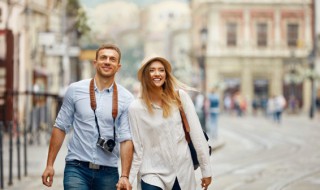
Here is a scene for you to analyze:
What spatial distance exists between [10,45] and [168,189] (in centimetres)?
1887

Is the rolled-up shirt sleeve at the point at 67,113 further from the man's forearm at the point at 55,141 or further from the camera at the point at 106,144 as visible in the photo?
the camera at the point at 106,144

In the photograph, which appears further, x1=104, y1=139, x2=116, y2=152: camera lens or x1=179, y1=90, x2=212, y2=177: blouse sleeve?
x1=179, y1=90, x2=212, y2=177: blouse sleeve

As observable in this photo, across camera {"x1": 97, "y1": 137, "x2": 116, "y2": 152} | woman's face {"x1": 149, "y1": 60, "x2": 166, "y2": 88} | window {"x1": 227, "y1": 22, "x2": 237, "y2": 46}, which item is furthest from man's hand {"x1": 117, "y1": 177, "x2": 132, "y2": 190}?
window {"x1": 227, "y1": 22, "x2": 237, "y2": 46}

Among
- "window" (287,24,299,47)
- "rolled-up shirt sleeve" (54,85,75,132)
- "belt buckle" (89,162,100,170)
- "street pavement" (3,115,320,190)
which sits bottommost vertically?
"street pavement" (3,115,320,190)

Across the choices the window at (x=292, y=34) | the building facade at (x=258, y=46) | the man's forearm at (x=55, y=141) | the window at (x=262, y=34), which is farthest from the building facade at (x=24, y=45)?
the window at (x=292, y=34)

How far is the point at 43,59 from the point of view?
4062 centimetres

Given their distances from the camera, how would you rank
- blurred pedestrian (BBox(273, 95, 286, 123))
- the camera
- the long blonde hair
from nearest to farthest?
the camera, the long blonde hair, blurred pedestrian (BBox(273, 95, 286, 123))

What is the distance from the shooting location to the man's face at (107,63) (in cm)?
609

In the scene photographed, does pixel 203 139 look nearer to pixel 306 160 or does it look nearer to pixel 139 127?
pixel 139 127

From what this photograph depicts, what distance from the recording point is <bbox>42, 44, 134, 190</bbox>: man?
→ 600 cm

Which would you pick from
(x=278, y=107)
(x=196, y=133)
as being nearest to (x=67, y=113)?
(x=196, y=133)

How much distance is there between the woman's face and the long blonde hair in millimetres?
26

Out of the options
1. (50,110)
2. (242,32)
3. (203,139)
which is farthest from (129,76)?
(203,139)

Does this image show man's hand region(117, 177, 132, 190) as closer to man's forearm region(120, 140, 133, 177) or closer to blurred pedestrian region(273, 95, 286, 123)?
man's forearm region(120, 140, 133, 177)
